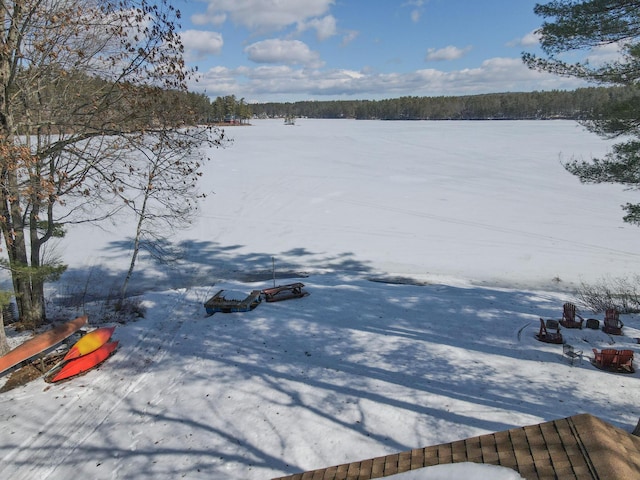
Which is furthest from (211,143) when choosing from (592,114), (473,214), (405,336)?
(473,214)

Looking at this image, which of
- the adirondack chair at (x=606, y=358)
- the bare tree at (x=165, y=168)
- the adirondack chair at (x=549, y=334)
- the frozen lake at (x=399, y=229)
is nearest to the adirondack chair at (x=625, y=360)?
the adirondack chair at (x=606, y=358)

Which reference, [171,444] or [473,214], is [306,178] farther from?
[171,444]

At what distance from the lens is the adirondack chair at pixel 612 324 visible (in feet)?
33.2

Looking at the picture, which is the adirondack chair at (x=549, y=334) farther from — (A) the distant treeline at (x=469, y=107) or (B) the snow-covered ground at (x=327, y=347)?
(A) the distant treeline at (x=469, y=107)

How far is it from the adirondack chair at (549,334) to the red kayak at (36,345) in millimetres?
11409

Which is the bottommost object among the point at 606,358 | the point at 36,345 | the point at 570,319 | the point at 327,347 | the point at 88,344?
the point at 327,347

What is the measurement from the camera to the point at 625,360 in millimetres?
8281

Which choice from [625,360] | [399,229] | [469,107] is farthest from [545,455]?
[469,107]

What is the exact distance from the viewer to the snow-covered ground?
6457mm

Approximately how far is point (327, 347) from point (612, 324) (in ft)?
24.5

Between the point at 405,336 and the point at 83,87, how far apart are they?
9729 millimetres

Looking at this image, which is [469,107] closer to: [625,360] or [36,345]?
[625,360]

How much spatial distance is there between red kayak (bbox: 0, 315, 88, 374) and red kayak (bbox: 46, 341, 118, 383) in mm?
663

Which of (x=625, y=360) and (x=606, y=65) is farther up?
(x=606, y=65)
